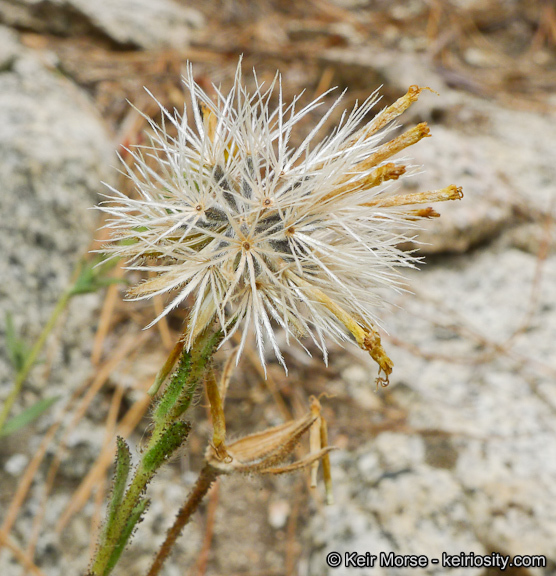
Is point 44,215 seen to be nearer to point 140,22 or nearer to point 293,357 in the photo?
point 293,357

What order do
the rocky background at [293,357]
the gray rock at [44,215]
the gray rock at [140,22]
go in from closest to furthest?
the rocky background at [293,357] → the gray rock at [44,215] → the gray rock at [140,22]

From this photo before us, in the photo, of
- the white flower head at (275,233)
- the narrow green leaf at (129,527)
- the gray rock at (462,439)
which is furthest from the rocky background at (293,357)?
the white flower head at (275,233)

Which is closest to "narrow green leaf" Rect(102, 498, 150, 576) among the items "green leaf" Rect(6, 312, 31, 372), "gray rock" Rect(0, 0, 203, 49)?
"green leaf" Rect(6, 312, 31, 372)

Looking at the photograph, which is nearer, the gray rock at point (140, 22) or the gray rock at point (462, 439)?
the gray rock at point (462, 439)

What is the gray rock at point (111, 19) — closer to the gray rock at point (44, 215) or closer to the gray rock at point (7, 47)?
the gray rock at point (7, 47)

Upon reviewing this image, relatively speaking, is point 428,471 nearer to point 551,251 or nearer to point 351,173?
point 351,173

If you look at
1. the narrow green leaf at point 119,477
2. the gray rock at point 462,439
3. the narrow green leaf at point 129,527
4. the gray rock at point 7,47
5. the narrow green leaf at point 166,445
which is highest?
the gray rock at point 7,47

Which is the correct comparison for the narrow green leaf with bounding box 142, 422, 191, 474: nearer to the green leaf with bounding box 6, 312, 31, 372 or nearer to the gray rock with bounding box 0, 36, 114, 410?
the green leaf with bounding box 6, 312, 31, 372
